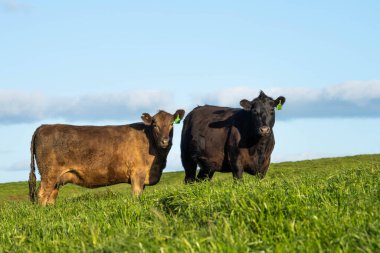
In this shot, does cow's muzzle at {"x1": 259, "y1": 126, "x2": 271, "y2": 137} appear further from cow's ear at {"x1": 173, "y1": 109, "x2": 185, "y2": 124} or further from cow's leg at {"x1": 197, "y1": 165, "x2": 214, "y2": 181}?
cow's ear at {"x1": 173, "y1": 109, "x2": 185, "y2": 124}

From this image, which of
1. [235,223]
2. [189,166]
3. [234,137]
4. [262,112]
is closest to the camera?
[235,223]

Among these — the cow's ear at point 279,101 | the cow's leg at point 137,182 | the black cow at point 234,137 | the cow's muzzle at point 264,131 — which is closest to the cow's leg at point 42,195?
the cow's leg at point 137,182

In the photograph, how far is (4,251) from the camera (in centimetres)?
895

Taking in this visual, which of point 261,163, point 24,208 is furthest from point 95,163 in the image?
point 261,163

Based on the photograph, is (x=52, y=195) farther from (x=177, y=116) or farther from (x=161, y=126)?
(x=177, y=116)

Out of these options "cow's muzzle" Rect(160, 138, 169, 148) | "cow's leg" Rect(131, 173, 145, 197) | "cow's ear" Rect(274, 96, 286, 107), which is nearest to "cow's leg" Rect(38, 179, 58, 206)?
"cow's leg" Rect(131, 173, 145, 197)

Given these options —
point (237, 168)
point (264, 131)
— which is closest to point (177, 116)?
point (237, 168)

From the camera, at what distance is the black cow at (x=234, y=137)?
1648cm

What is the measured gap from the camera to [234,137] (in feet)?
55.4

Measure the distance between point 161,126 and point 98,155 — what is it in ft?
6.28

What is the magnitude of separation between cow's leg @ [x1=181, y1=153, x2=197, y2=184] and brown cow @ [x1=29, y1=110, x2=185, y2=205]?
5.84ft

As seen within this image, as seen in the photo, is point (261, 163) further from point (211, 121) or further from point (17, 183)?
point (17, 183)

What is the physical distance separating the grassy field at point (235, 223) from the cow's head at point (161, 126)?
490 cm

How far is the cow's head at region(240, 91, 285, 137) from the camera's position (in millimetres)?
16000
